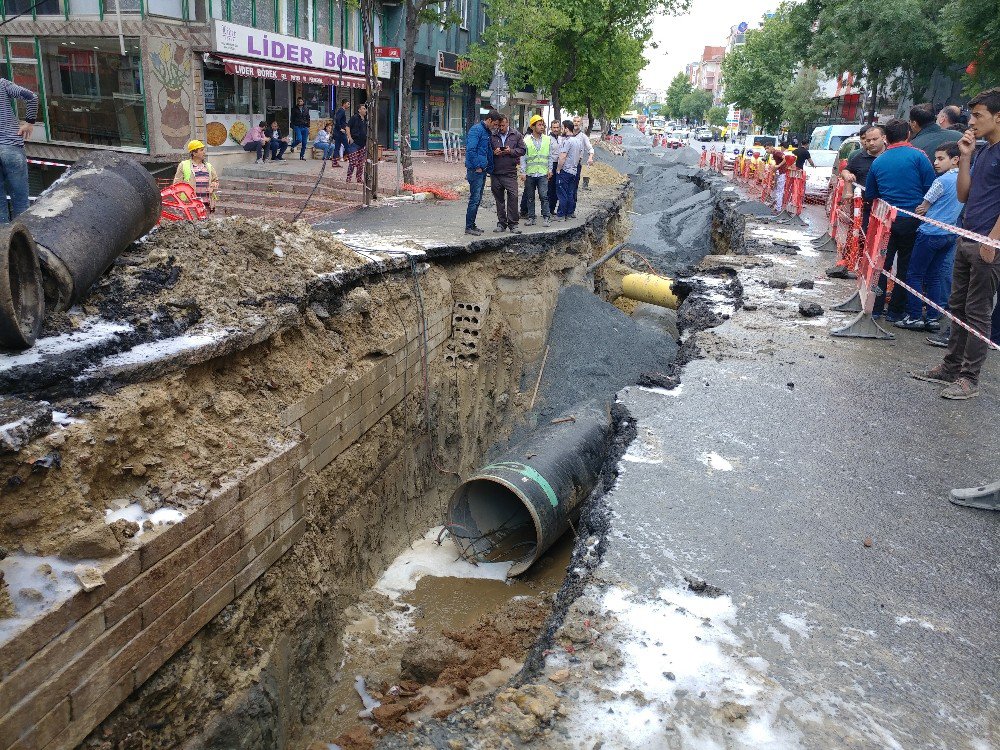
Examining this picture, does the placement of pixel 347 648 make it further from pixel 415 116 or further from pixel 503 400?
pixel 415 116

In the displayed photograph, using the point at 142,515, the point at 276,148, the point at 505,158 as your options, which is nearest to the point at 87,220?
the point at 142,515

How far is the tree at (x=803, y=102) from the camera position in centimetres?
4159

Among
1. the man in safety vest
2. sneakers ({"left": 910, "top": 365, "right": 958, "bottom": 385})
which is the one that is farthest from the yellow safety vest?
sneakers ({"left": 910, "top": 365, "right": 958, "bottom": 385})

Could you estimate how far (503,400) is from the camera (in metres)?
10.6

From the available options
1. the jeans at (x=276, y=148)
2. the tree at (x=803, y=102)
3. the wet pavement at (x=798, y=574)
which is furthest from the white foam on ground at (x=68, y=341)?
the tree at (x=803, y=102)

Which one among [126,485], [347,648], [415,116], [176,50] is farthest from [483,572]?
[415,116]

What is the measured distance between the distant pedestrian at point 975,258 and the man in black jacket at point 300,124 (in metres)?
17.2

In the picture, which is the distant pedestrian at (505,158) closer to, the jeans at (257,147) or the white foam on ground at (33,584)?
the white foam on ground at (33,584)

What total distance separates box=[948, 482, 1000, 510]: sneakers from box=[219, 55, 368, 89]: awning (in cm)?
1348

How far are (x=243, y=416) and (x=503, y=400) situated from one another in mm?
5923

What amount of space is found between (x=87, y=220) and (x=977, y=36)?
1870cm

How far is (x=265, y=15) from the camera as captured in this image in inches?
711

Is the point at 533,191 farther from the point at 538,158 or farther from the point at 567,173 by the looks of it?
the point at 567,173

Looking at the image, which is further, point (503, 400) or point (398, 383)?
point (503, 400)
